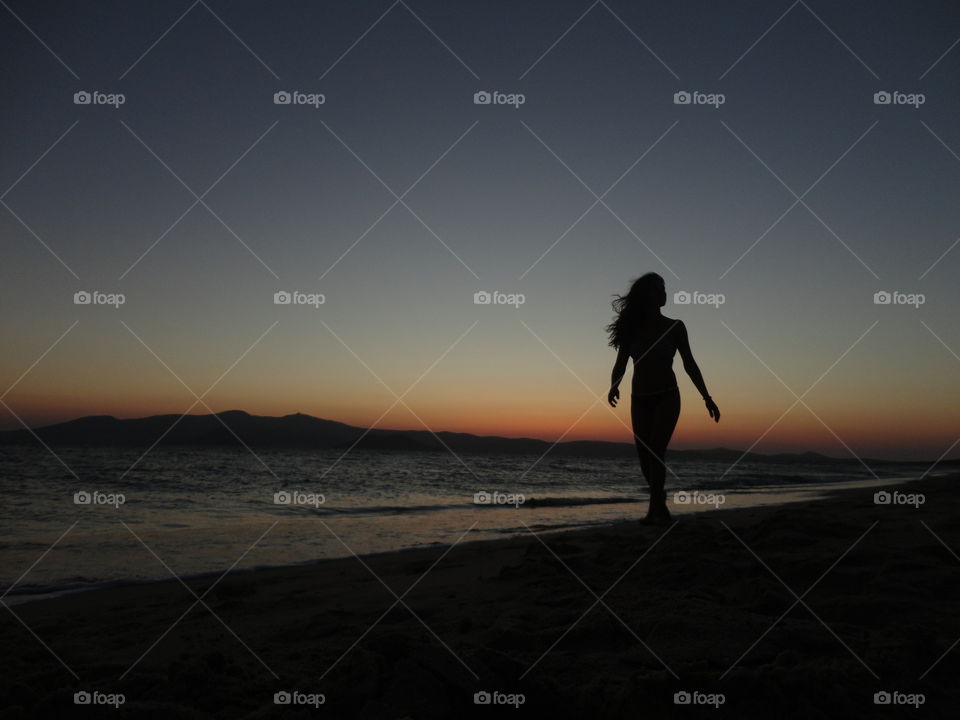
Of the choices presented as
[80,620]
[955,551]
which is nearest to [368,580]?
[80,620]

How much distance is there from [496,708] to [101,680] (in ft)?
5.73

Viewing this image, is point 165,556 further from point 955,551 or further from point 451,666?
point 955,551

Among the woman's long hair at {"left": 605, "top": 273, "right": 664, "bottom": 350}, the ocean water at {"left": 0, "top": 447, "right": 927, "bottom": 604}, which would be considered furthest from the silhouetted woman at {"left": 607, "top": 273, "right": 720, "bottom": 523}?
the ocean water at {"left": 0, "top": 447, "right": 927, "bottom": 604}

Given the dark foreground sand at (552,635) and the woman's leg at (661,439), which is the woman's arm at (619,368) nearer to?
the woman's leg at (661,439)

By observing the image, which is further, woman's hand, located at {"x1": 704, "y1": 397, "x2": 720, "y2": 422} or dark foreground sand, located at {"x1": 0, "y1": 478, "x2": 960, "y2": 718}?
woman's hand, located at {"x1": 704, "y1": 397, "x2": 720, "y2": 422}

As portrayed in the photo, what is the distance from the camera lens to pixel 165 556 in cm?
668

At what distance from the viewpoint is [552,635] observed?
2926 millimetres

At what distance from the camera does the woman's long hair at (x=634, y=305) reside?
6477 millimetres

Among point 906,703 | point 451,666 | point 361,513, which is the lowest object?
point 906,703

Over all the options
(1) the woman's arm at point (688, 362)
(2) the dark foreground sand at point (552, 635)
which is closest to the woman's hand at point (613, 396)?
(1) the woman's arm at point (688, 362)

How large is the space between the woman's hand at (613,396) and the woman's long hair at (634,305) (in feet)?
1.58

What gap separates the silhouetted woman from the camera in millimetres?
6332

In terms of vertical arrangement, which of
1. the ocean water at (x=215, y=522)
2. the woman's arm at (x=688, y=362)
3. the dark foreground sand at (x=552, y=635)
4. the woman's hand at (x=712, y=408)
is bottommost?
the dark foreground sand at (x=552, y=635)

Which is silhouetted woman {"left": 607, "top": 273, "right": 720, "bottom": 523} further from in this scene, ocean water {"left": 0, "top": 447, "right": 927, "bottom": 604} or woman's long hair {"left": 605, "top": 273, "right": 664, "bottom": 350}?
ocean water {"left": 0, "top": 447, "right": 927, "bottom": 604}
